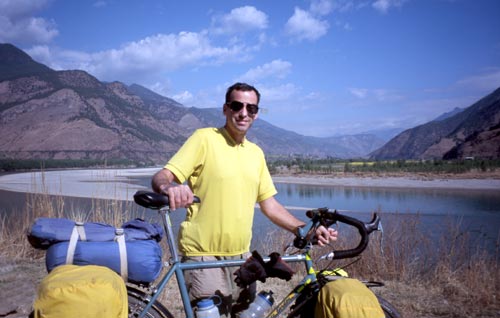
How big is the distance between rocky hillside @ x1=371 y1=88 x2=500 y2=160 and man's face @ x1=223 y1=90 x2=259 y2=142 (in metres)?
47.2

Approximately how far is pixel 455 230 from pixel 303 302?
484 cm

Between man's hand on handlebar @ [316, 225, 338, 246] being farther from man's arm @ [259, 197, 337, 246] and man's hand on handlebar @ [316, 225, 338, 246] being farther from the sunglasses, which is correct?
the sunglasses

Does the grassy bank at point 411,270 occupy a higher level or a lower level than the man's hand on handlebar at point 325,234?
lower

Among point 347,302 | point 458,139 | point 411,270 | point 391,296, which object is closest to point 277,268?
point 347,302

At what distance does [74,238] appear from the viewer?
1.66 meters

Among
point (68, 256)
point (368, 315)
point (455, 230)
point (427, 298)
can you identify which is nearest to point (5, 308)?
Answer: point (68, 256)

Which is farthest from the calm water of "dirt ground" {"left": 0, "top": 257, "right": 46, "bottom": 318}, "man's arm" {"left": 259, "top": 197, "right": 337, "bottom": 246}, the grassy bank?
"man's arm" {"left": 259, "top": 197, "right": 337, "bottom": 246}

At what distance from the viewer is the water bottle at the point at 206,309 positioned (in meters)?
1.73

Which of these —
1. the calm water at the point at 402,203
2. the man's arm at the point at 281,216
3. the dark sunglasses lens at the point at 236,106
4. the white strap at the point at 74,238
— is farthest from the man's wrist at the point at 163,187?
the calm water at the point at 402,203

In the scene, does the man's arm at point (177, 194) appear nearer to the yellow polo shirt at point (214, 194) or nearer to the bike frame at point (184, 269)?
the bike frame at point (184, 269)

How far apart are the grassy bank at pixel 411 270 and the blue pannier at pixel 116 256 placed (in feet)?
7.76

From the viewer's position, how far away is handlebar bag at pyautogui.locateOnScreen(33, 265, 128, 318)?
1.36m

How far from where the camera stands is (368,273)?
5.56m

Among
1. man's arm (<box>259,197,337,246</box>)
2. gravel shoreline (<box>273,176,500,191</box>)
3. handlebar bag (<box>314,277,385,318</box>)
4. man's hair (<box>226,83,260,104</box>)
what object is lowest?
gravel shoreline (<box>273,176,500,191</box>)
